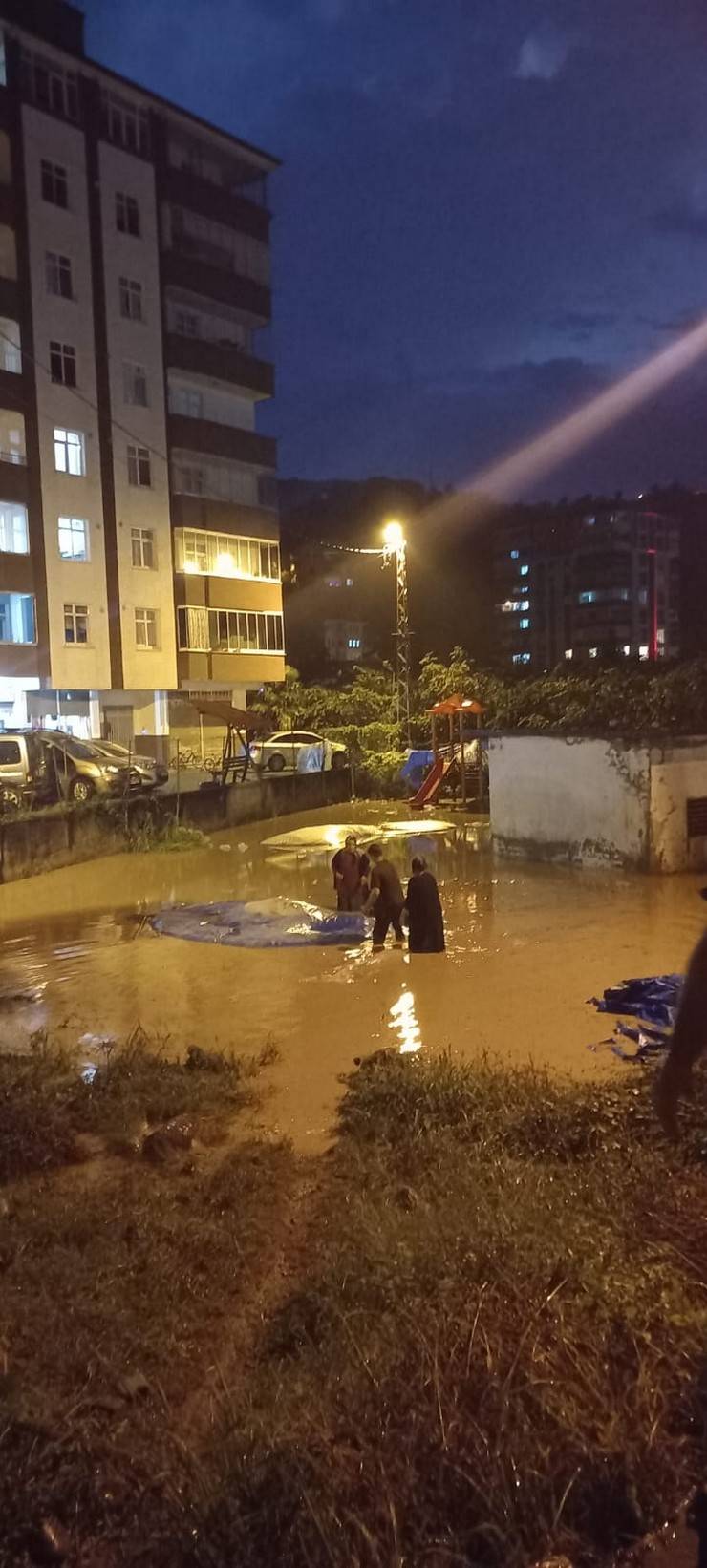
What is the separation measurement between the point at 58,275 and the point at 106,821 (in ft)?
77.6

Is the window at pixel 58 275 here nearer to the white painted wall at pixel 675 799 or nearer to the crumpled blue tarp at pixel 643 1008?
the white painted wall at pixel 675 799

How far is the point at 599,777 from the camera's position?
706 inches

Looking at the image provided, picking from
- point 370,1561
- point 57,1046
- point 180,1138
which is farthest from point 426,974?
point 370,1561

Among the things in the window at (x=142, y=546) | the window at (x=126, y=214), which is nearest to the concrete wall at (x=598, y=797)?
the window at (x=142, y=546)

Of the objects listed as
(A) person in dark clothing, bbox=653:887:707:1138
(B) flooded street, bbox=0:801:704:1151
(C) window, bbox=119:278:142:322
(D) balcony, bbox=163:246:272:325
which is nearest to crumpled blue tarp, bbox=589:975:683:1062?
(B) flooded street, bbox=0:801:704:1151

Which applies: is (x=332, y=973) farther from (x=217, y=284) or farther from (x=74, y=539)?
(x=217, y=284)

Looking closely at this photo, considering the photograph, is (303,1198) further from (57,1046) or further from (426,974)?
(426,974)

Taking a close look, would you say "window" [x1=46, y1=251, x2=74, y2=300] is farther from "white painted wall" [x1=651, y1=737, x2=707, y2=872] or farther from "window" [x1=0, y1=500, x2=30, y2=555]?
"white painted wall" [x1=651, y1=737, x2=707, y2=872]

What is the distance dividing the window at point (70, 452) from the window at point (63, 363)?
1546 mm

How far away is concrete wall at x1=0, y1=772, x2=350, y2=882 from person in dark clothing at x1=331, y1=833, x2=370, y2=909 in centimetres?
675

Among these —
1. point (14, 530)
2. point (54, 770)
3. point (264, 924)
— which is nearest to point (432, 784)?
point (54, 770)

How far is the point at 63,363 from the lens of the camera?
119ft

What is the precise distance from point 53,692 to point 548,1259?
112 feet

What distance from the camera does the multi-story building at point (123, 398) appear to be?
A: 3522 centimetres
